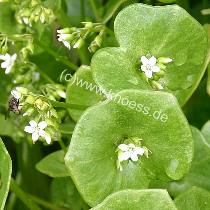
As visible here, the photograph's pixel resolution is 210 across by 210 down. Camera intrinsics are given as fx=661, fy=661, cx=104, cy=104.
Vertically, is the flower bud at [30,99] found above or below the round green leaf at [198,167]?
above

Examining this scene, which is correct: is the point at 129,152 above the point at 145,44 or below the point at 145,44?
below

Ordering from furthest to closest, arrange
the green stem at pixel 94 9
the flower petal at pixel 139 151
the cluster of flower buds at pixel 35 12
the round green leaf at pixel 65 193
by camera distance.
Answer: the round green leaf at pixel 65 193, the green stem at pixel 94 9, the cluster of flower buds at pixel 35 12, the flower petal at pixel 139 151

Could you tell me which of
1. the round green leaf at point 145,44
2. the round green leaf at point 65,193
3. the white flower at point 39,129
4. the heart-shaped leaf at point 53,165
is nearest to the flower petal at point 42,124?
the white flower at point 39,129

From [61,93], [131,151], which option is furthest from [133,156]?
[61,93]

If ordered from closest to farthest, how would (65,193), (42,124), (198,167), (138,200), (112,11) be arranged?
(138,200)
(42,124)
(198,167)
(112,11)
(65,193)

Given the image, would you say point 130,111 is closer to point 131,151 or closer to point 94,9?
point 131,151

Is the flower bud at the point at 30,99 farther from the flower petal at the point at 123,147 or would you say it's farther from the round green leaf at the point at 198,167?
the round green leaf at the point at 198,167

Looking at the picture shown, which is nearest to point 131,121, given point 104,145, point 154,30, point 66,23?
Result: point 104,145

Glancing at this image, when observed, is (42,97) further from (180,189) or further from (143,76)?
(180,189)
